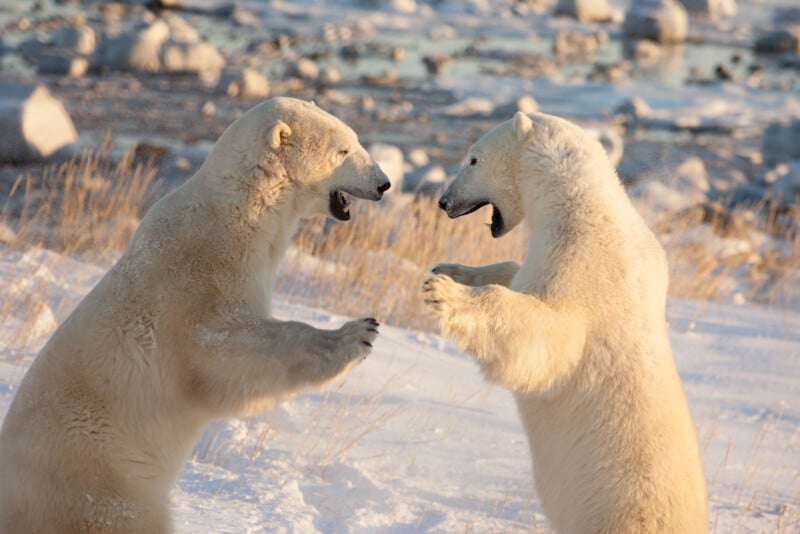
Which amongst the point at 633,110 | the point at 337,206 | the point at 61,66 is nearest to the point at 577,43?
the point at 633,110

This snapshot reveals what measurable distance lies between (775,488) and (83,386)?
353 cm

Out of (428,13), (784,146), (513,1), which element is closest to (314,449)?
(784,146)

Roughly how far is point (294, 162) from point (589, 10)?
113ft

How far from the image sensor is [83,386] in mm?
3572

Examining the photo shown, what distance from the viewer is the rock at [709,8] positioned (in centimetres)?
3850

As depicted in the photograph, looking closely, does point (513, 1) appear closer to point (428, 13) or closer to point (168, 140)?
point (428, 13)

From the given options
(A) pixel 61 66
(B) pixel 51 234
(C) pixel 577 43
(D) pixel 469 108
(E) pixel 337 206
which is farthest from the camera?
(C) pixel 577 43

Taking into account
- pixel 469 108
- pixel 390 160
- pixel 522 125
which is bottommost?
pixel 469 108

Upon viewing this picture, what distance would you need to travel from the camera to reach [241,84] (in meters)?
20.4

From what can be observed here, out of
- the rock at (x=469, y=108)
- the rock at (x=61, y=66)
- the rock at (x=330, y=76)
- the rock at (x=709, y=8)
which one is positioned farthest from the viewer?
the rock at (x=709, y=8)

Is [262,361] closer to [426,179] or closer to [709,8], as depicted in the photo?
[426,179]

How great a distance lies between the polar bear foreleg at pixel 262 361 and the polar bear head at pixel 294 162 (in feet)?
1.93

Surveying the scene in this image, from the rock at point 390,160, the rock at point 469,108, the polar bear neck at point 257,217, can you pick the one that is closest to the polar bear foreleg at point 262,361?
the polar bear neck at point 257,217

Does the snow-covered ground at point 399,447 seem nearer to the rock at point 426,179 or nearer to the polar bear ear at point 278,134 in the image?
the polar bear ear at point 278,134
